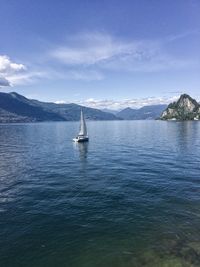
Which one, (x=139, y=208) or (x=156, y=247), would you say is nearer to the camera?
(x=156, y=247)

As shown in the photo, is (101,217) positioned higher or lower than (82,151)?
lower

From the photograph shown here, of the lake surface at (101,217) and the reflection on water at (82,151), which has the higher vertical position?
the reflection on water at (82,151)

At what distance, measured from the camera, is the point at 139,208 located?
3769 cm

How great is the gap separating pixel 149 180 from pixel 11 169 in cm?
3510

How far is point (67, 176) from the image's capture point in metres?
58.0

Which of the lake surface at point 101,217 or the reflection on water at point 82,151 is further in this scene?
the reflection on water at point 82,151

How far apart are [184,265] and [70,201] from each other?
69.9 ft

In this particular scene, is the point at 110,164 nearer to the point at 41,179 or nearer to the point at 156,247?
the point at 41,179

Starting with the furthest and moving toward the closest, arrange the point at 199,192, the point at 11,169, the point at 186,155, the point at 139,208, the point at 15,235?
1. the point at 186,155
2. the point at 11,169
3. the point at 199,192
4. the point at 139,208
5. the point at 15,235

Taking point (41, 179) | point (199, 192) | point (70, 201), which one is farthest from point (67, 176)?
point (199, 192)

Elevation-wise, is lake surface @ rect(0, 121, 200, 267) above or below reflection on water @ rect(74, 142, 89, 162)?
below

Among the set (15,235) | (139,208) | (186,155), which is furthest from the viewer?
(186,155)

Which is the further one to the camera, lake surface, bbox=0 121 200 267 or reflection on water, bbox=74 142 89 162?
reflection on water, bbox=74 142 89 162

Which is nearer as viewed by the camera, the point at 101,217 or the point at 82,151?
the point at 101,217
